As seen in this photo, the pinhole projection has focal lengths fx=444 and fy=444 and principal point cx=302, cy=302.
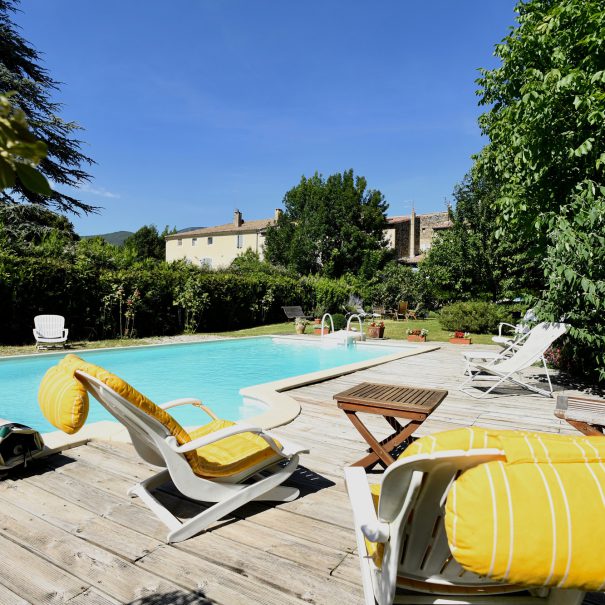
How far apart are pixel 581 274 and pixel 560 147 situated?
2642 mm

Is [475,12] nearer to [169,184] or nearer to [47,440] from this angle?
[47,440]

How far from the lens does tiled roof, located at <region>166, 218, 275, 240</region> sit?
4534 cm

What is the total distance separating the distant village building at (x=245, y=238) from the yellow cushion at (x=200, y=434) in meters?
40.2

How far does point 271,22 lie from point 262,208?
3042cm

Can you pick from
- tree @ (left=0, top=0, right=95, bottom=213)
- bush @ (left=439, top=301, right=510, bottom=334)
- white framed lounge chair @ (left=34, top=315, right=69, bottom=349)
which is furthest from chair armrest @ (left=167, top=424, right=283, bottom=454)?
tree @ (left=0, top=0, right=95, bottom=213)

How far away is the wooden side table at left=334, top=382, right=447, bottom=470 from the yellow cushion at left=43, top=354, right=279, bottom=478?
2.55ft

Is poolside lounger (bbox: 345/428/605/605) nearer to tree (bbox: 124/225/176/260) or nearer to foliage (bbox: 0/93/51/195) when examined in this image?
foliage (bbox: 0/93/51/195)

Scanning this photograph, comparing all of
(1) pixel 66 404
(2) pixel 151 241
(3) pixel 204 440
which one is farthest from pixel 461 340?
(2) pixel 151 241

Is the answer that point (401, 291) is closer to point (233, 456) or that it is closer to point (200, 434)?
point (200, 434)

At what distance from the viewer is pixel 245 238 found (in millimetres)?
45781

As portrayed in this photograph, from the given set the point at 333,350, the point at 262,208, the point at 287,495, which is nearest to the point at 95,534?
the point at 287,495

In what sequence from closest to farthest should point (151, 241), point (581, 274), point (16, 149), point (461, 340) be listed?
1. point (16, 149)
2. point (581, 274)
3. point (461, 340)
4. point (151, 241)

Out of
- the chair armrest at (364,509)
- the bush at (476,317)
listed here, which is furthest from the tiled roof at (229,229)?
the chair armrest at (364,509)

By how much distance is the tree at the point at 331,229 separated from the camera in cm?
3697
